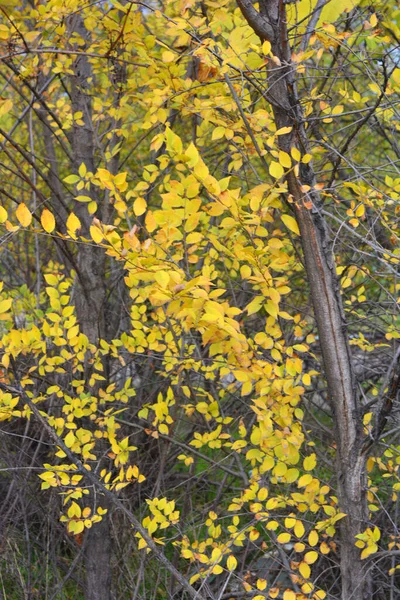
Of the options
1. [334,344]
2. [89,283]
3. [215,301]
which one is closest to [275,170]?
[215,301]

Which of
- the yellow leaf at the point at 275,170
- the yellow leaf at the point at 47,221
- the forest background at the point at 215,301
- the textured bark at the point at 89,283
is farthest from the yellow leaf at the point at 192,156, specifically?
the textured bark at the point at 89,283

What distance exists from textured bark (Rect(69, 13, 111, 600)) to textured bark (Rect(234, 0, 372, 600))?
1352 mm

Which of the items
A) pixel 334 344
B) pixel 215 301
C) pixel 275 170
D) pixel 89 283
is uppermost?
pixel 275 170

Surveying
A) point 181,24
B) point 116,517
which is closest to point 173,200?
point 181,24

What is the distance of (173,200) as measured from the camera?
67.0 inches

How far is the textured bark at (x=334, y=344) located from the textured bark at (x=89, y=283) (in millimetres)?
1352

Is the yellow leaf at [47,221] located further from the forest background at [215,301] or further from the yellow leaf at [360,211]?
the yellow leaf at [360,211]

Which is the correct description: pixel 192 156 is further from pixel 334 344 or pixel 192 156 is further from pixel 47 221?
pixel 334 344

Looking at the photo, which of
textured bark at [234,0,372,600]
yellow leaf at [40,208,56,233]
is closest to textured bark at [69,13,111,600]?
textured bark at [234,0,372,600]

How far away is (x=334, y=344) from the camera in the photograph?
2.21 metres

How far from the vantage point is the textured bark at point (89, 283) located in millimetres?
3207

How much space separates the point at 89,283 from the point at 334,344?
1.51m

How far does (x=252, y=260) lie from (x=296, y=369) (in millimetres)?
389

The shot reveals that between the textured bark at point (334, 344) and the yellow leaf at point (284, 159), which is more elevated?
the yellow leaf at point (284, 159)
